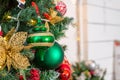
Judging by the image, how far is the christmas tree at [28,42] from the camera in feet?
1.97

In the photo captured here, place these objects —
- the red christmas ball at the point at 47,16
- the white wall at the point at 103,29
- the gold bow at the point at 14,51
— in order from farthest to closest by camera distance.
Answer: the white wall at the point at 103,29
the red christmas ball at the point at 47,16
the gold bow at the point at 14,51

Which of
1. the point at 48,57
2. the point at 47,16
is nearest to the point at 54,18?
the point at 47,16

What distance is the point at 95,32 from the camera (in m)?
1.62

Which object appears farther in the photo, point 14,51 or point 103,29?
point 103,29

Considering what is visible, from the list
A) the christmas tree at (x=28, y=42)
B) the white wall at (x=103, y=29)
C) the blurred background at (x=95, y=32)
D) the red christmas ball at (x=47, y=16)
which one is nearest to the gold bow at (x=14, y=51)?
the christmas tree at (x=28, y=42)

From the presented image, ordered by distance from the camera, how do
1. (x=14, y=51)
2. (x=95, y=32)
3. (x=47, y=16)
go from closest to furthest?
1. (x=14, y=51)
2. (x=47, y=16)
3. (x=95, y=32)

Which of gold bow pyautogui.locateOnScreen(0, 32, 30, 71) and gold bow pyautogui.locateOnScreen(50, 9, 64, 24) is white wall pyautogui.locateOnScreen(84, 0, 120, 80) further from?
gold bow pyautogui.locateOnScreen(0, 32, 30, 71)

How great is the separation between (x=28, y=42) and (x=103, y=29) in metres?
1.12

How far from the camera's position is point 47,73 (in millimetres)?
687

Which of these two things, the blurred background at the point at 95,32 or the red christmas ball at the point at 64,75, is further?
the blurred background at the point at 95,32

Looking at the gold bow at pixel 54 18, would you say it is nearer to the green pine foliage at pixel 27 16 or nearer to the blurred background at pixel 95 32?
the green pine foliage at pixel 27 16

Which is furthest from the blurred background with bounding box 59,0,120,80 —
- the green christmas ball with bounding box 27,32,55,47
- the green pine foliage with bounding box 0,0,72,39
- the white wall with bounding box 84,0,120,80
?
the green christmas ball with bounding box 27,32,55,47

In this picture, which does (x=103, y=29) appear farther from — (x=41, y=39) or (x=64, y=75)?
(x=41, y=39)

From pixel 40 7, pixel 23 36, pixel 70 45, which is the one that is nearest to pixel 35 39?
pixel 23 36
